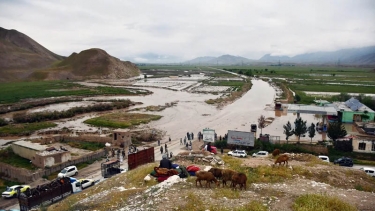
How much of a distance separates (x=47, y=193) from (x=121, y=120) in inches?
1182

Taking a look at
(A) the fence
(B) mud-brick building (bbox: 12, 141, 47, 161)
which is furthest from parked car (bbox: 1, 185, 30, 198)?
(B) mud-brick building (bbox: 12, 141, 47, 161)

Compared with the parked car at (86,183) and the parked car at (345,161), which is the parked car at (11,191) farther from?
the parked car at (345,161)

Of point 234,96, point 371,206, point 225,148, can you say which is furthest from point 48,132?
point 234,96

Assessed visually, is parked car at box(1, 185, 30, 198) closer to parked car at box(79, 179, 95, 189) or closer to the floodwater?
parked car at box(79, 179, 95, 189)

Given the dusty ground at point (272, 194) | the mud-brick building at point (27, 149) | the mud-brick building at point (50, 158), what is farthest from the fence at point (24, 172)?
the dusty ground at point (272, 194)

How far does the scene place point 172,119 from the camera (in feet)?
160

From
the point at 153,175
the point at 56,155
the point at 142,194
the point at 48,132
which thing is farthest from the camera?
the point at 48,132

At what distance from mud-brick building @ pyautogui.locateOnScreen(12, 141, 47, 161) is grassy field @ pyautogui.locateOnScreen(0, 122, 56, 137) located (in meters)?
12.5

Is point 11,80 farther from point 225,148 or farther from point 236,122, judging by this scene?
point 225,148

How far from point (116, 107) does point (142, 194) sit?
48.6 meters

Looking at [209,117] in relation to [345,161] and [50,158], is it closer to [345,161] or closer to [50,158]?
[345,161]

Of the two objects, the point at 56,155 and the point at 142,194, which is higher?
the point at 142,194

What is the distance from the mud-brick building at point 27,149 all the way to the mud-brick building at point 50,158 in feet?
2.07

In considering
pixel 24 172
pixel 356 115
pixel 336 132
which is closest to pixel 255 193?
pixel 24 172
